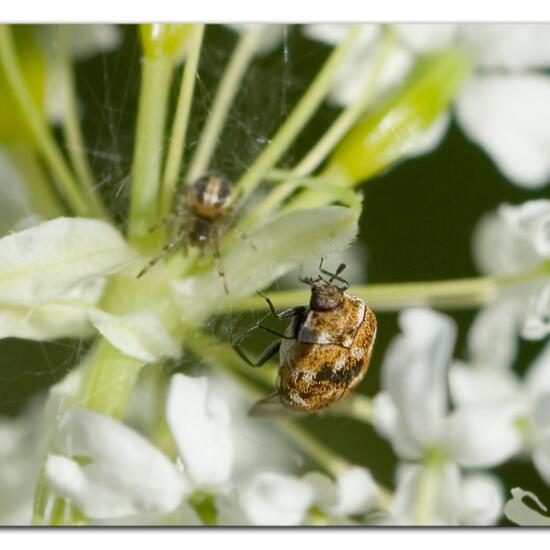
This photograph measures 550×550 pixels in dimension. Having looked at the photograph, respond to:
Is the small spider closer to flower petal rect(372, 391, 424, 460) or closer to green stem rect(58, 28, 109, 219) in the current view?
green stem rect(58, 28, 109, 219)

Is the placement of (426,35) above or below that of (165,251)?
above

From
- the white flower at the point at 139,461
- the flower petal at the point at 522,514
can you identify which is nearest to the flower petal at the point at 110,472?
the white flower at the point at 139,461

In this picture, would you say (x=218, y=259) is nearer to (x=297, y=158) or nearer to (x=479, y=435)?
(x=297, y=158)

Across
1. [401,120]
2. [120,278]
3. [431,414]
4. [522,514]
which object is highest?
[401,120]

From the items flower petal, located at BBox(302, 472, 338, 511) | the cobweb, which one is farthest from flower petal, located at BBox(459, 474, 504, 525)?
the cobweb

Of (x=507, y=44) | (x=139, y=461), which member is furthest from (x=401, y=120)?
(x=139, y=461)
